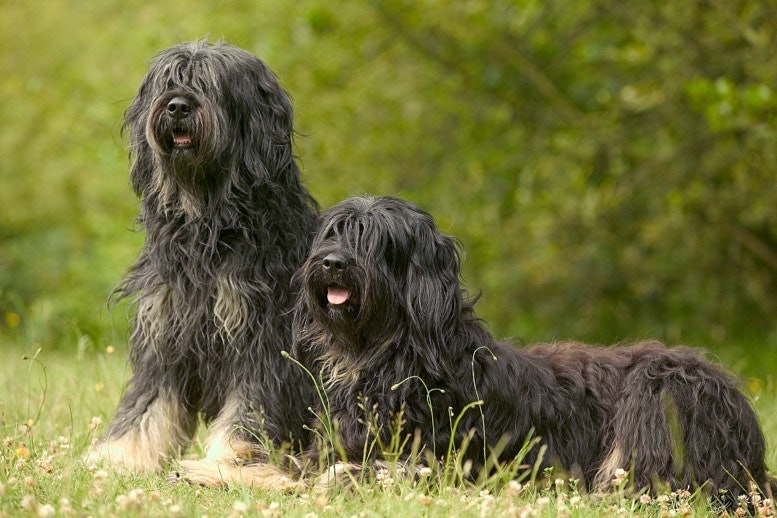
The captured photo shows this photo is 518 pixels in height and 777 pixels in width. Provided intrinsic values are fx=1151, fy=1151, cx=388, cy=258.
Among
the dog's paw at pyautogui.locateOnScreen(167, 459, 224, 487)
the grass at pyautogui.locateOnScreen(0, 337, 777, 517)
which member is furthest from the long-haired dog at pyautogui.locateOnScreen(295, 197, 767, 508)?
the dog's paw at pyautogui.locateOnScreen(167, 459, 224, 487)

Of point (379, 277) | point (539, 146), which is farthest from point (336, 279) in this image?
point (539, 146)

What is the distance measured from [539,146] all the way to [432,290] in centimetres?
546

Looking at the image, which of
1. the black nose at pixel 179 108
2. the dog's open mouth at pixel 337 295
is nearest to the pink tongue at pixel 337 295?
the dog's open mouth at pixel 337 295

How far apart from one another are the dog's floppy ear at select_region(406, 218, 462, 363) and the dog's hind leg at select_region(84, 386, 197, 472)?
123 cm

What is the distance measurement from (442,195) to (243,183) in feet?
16.7

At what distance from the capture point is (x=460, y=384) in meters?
4.67

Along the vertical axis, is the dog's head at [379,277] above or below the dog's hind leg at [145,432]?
above

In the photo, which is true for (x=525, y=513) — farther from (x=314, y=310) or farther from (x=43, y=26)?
(x=43, y=26)

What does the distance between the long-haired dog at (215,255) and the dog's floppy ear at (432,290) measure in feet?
2.07

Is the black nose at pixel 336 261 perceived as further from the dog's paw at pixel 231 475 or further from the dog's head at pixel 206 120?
the dog's paw at pixel 231 475

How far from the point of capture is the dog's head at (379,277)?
4504 millimetres

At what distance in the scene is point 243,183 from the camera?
196 inches

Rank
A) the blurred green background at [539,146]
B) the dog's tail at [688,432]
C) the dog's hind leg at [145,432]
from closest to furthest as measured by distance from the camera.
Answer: the dog's tail at [688,432] < the dog's hind leg at [145,432] < the blurred green background at [539,146]

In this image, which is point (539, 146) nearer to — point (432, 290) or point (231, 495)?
point (432, 290)
